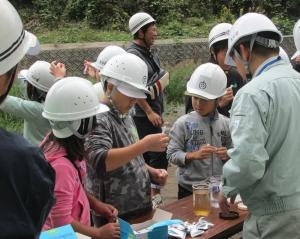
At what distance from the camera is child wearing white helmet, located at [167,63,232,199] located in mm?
3312

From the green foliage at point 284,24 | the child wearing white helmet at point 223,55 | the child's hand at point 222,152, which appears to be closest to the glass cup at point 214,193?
the child's hand at point 222,152

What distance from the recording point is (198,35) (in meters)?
11.3

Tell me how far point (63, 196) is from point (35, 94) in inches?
55.8

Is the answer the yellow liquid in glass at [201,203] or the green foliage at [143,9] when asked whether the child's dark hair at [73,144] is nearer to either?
the yellow liquid in glass at [201,203]

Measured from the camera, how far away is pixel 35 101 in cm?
340

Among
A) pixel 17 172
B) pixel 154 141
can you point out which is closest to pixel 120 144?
pixel 154 141

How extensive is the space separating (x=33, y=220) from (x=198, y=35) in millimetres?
10412

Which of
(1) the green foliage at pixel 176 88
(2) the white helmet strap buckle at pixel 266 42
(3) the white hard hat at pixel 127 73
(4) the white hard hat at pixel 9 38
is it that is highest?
(4) the white hard hat at pixel 9 38

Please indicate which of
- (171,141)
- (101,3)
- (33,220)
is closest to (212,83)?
(171,141)

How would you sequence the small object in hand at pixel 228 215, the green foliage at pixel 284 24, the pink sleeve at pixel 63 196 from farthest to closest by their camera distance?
1. the green foliage at pixel 284 24
2. the small object in hand at pixel 228 215
3. the pink sleeve at pixel 63 196

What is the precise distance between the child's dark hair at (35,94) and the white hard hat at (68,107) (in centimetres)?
103

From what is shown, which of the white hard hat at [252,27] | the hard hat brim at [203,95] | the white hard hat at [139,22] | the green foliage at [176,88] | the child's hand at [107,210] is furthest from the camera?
the green foliage at [176,88]

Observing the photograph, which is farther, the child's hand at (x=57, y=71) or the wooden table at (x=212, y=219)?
the child's hand at (x=57, y=71)

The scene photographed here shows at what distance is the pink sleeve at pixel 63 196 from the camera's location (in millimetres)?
2143
